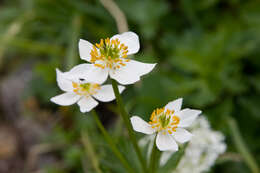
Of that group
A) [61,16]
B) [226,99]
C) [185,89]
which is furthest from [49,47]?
[226,99]

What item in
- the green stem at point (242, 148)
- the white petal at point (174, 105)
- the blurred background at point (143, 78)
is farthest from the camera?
the blurred background at point (143, 78)

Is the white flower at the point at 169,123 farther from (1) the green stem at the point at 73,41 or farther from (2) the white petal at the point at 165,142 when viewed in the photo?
(1) the green stem at the point at 73,41

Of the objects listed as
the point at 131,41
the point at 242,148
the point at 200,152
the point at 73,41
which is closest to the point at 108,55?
the point at 131,41

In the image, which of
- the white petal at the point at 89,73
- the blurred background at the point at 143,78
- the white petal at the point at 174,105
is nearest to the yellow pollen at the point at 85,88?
the white petal at the point at 89,73

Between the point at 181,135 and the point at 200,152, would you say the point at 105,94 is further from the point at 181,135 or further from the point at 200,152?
the point at 200,152

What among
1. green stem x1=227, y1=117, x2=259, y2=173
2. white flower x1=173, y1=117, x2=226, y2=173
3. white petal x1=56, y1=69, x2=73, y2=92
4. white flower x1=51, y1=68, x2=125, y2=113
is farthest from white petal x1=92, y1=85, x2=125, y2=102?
green stem x1=227, y1=117, x2=259, y2=173

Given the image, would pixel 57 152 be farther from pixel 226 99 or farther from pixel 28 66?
pixel 226 99
